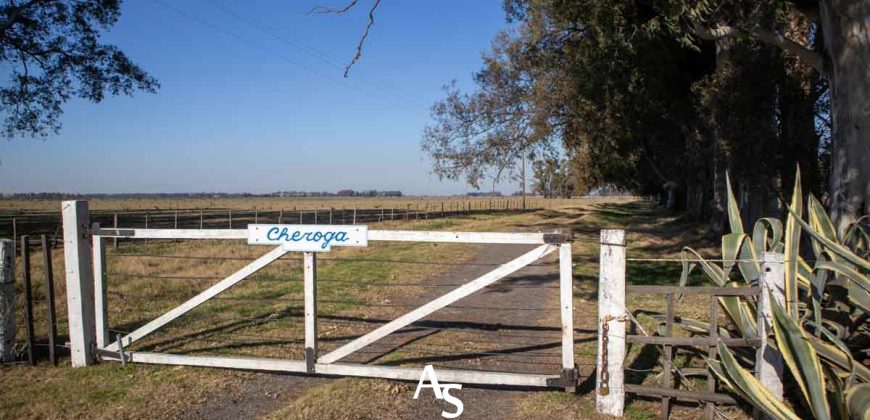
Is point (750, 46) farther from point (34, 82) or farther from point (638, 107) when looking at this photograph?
point (34, 82)

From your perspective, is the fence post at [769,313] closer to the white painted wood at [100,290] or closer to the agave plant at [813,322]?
the agave plant at [813,322]

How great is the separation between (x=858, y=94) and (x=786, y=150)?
9.11 meters

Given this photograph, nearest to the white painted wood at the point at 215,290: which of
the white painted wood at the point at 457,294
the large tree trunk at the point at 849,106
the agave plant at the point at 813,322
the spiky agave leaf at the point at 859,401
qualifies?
the white painted wood at the point at 457,294

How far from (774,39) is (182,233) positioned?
29.6 feet

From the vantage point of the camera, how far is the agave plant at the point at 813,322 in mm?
3504

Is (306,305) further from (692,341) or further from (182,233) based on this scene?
(692,341)

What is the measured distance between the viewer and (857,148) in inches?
287

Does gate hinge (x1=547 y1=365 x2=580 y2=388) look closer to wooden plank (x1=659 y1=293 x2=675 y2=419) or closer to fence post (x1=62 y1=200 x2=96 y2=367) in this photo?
wooden plank (x1=659 y1=293 x2=675 y2=419)

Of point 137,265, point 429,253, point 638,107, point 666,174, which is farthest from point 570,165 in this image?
point 137,265

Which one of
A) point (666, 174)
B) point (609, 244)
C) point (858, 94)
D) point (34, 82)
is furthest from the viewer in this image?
point (666, 174)

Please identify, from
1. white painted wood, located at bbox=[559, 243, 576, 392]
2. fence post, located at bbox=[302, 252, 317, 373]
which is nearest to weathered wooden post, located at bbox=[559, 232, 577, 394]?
white painted wood, located at bbox=[559, 243, 576, 392]

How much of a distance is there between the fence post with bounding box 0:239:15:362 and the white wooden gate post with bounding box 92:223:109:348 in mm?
917

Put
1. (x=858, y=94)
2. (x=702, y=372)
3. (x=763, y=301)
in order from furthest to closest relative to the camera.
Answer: (x=858, y=94) → (x=702, y=372) → (x=763, y=301)

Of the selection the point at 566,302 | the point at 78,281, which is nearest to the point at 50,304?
the point at 78,281
